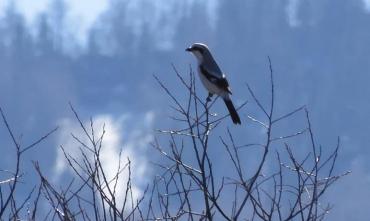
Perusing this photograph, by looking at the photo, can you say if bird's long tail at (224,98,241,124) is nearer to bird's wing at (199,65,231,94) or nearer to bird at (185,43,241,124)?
bird at (185,43,241,124)

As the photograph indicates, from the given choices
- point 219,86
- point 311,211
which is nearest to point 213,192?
point 311,211

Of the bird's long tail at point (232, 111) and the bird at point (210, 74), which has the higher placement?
the bird at point (210, 74)

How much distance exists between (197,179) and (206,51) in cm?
566

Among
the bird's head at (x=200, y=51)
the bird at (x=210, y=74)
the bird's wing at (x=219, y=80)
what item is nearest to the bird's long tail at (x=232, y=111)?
the bird at (x=210, y=74)

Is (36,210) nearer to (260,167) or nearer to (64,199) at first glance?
(64,199)

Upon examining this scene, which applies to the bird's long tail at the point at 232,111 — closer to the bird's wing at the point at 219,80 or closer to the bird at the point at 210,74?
the bird at the point at 210,74

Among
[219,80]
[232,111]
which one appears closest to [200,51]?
[219,80]

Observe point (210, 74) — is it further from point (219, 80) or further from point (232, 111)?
point (232, 111)

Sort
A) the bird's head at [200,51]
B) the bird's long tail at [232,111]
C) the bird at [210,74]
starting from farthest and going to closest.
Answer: the bird's head at [200,51], the bird at [210,74], the bird's long tail at [232,111]

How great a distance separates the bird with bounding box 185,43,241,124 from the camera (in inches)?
433

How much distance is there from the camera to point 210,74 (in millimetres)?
11180

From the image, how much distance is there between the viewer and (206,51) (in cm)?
1131

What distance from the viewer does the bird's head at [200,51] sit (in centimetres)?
1133

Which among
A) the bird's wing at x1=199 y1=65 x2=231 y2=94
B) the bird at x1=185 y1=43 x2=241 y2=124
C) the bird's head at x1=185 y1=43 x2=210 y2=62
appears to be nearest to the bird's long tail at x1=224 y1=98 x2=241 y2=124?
the bird at x1=185 y1=43 x2=241 y2=124
